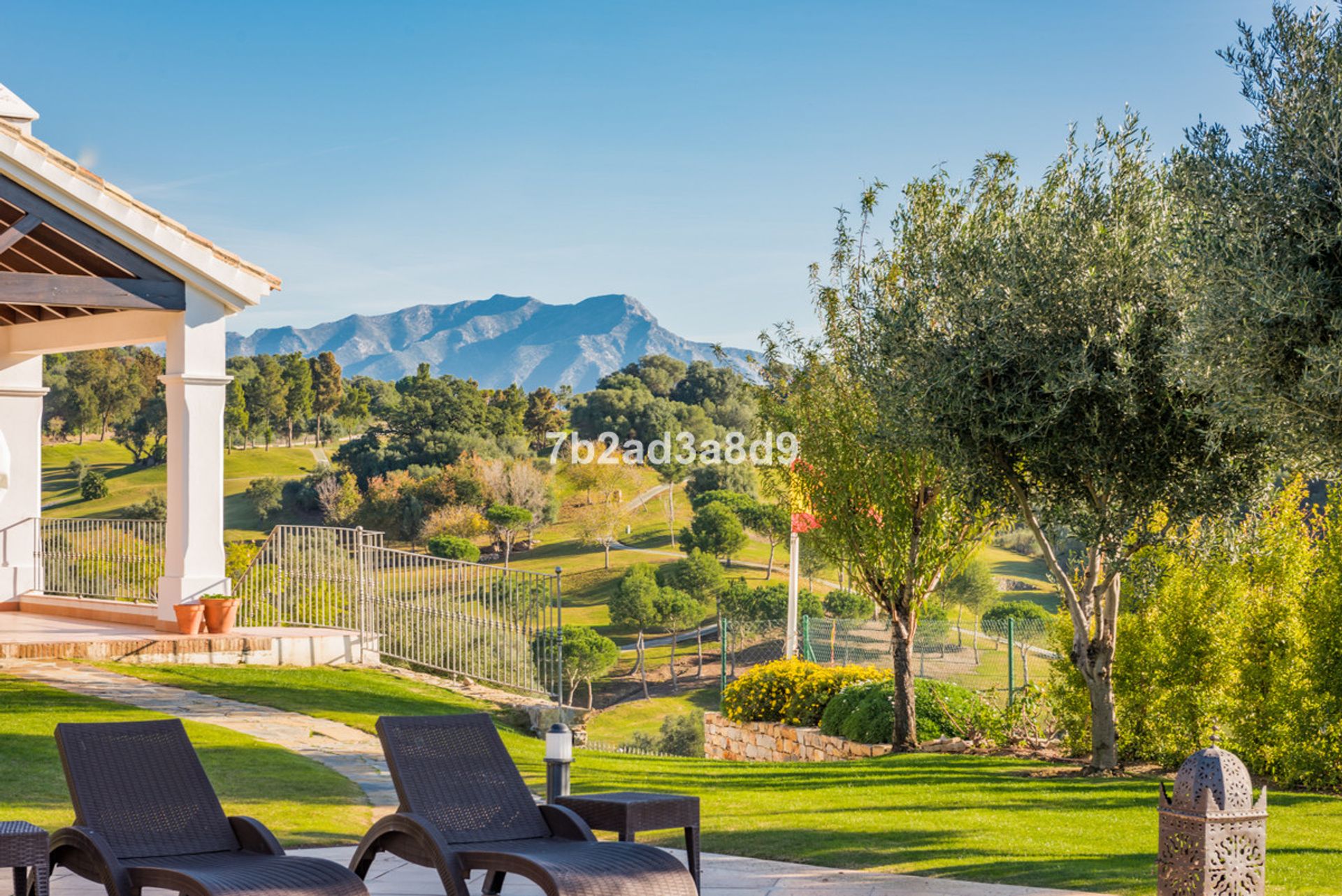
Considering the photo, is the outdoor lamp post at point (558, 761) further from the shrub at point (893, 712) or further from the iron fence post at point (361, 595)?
the iron fence post at point (361, 595)

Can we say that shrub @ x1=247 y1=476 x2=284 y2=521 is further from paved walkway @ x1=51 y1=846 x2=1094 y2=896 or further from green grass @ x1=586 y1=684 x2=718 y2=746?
paved walkway @ x1=51 y1=846 x2=1094 y2=896

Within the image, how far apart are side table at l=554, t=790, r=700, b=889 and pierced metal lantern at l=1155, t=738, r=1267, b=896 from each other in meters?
1.87

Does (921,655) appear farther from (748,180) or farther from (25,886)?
(748,180)

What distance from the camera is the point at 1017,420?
28.6ft

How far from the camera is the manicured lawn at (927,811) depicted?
639 centimetres

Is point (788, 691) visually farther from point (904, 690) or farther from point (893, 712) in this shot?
point (904, 690)

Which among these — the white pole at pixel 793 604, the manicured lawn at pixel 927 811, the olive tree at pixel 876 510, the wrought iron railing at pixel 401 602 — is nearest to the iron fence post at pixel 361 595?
Result: the wrought iron railing at pixel 401 602

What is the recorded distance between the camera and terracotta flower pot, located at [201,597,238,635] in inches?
515

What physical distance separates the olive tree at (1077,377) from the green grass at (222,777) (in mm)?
4986

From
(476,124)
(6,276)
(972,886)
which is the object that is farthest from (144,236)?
(476,124)

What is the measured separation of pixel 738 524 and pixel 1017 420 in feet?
159

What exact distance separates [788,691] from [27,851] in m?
10.8

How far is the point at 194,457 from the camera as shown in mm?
13125

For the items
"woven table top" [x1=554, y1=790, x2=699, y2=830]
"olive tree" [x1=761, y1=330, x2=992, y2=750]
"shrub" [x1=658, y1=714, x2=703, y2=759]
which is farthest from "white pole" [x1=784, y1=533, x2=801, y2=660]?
"shrub" [x1=658, y1=714, x2=703, y2=759]
